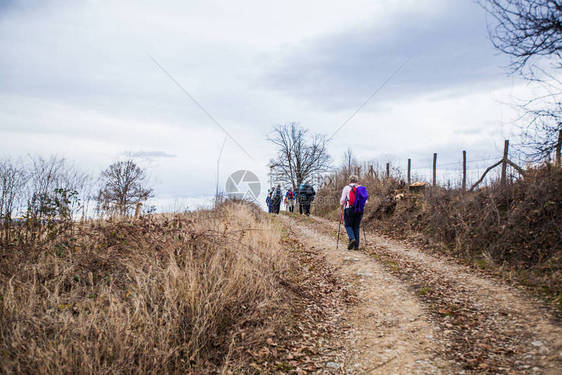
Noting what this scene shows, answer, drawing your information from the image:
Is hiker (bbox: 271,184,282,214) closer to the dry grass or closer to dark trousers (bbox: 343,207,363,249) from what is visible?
dark trousers (bbox: 343,207,363,249)

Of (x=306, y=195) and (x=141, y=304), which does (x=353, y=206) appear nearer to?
(x=141, y=304)

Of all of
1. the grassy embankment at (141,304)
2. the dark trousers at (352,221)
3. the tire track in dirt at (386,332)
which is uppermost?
the dark trousers at (352,221)

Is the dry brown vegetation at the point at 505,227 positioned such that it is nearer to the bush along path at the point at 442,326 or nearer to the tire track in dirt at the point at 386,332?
the bush along path at the point at 442,326

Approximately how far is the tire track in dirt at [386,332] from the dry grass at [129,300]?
1.38 meters

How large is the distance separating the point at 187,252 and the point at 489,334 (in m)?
5.09

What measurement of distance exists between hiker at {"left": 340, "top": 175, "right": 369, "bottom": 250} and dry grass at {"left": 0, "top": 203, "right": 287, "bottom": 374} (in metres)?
3.32

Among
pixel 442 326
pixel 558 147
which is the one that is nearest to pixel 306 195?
pixel 558 147

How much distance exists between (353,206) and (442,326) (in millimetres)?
4828

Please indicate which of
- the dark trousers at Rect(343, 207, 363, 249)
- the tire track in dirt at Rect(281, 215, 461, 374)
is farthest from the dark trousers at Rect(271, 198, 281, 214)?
the tire track in dirt at Rect(281, 215, 461, 374)

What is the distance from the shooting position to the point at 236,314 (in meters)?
4.75

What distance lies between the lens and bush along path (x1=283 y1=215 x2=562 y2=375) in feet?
12.8

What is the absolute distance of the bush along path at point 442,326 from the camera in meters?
3.89

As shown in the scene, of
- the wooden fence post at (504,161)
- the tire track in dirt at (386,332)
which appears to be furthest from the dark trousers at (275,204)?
the tire track in dirt at (386,332)

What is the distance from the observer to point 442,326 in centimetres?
480
